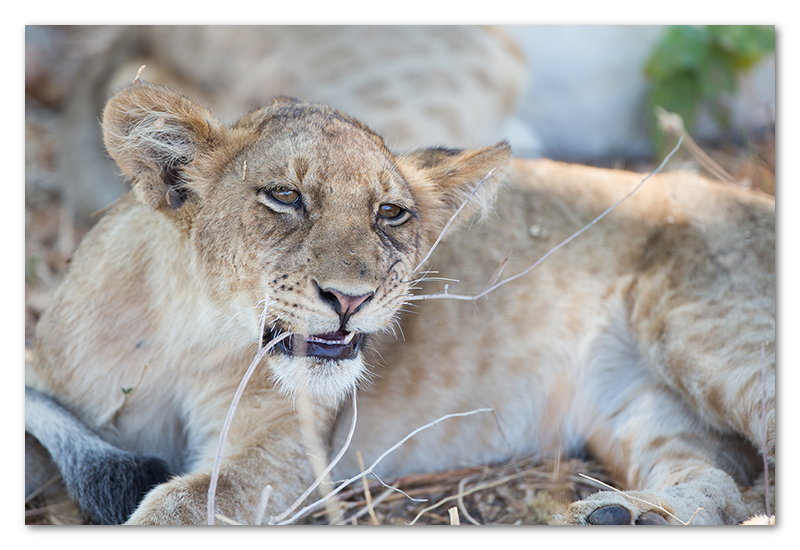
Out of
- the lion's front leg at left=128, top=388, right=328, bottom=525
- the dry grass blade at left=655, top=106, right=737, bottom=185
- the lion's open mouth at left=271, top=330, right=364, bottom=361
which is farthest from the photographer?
the dry grass blade at left=655, top=106, right=737, bottom=185

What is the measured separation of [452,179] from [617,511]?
3.40 feet

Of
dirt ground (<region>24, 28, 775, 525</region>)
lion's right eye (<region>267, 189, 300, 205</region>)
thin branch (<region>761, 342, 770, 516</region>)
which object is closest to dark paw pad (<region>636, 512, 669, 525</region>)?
dirt ground (<region>24, 28, 775, 525</region>)

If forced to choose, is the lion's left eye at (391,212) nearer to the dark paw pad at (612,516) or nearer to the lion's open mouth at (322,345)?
the lion's open mouth at (322,345)

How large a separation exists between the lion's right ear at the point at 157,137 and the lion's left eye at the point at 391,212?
1.57 ft

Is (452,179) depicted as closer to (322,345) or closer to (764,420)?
(322,345)

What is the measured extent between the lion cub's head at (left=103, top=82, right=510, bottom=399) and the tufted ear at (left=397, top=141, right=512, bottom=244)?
4.6 inches

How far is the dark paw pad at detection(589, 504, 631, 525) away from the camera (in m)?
2.11

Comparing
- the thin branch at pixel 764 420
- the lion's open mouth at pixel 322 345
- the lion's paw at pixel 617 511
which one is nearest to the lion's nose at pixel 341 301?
the lion's open mouth at pixel 322 345

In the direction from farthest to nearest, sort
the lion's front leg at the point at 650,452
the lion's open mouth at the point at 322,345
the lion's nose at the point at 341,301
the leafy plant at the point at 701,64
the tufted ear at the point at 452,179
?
the leafy plant at the point at 701,64
the tufted ear at the point at 452,179
the lion's front leg at the point at 650,452
the lion's open mouth at the point at 322,345
the lion's nose at the point at 341,301

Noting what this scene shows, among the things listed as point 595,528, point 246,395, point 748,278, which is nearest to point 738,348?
point 748,278

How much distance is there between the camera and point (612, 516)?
6.93 ft

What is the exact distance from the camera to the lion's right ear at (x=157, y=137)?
1.99 metres

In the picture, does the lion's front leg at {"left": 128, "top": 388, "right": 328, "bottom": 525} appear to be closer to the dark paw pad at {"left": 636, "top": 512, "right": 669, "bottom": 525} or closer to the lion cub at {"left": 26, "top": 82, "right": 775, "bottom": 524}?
the lion cub at {"left": 26, "top": 82, "right": 775, "bottom": 524}

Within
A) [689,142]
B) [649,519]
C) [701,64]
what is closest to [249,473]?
[649,519]
